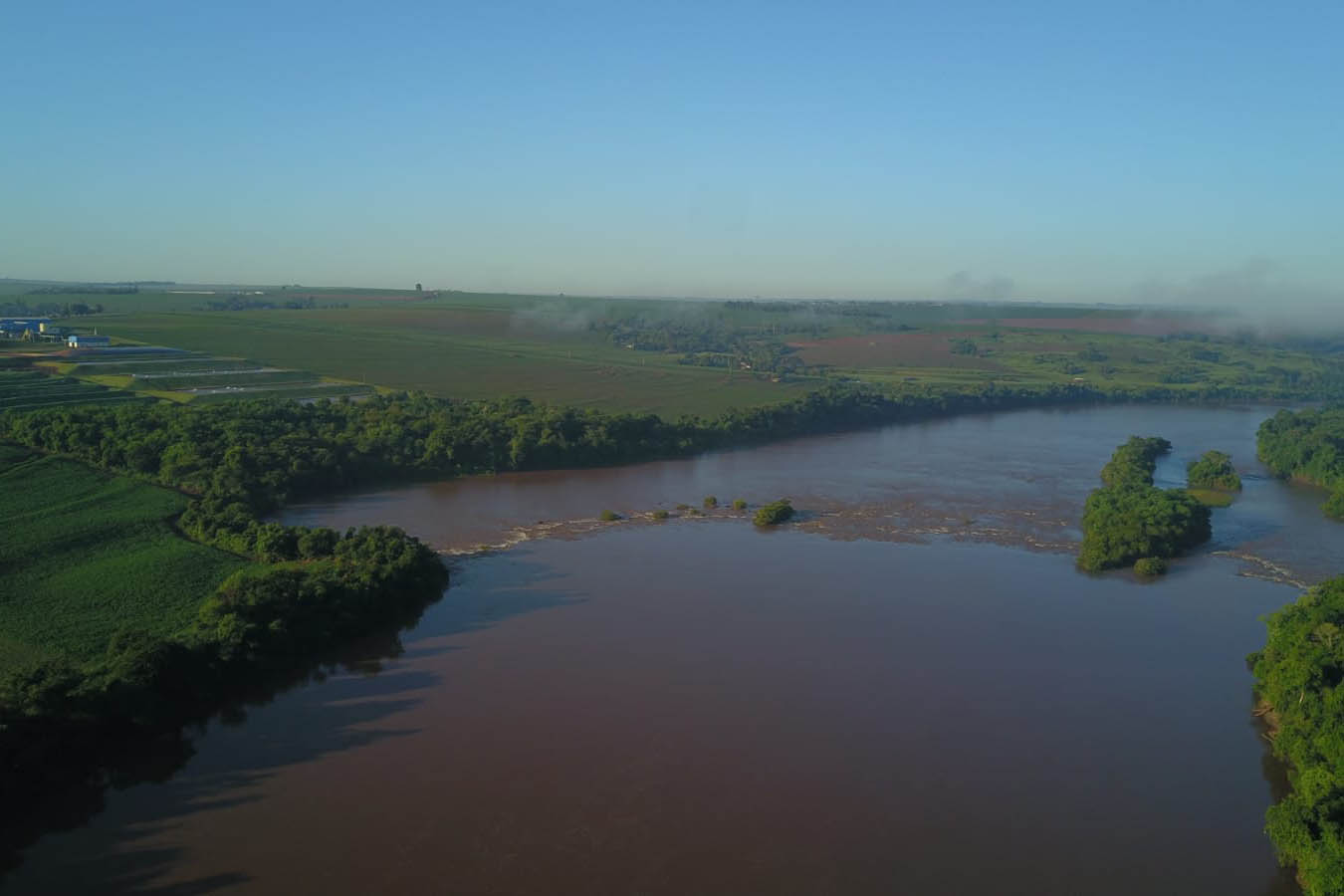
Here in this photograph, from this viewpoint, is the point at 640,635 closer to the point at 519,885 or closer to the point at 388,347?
the point at 519,885

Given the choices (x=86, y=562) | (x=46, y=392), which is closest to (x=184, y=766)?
(x=86, y=562)

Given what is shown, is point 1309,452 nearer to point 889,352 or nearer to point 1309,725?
point 1309,725

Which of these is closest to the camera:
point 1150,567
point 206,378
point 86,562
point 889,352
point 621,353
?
point 86,562

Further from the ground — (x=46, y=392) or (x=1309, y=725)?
(x=46, y=392)

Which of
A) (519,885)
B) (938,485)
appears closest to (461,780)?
(519,885)

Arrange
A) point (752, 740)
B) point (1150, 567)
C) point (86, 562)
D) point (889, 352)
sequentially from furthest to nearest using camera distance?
point (889, 352)
point (1150, 567)
point (86, 562)
point (752, 740)

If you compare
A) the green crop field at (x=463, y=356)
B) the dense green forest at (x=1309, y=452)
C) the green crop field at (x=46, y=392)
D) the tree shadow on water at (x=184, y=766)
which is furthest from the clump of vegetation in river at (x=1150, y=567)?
the green crop field at (x=46, y=392)

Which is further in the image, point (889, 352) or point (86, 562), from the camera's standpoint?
point (889, 352)
